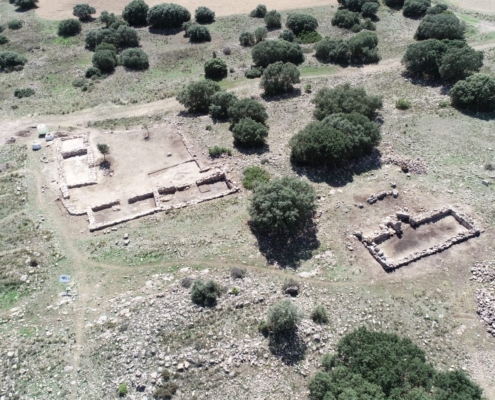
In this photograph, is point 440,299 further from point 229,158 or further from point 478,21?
point 478,21

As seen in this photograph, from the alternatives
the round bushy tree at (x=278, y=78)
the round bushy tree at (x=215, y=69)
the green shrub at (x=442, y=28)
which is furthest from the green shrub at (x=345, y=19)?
the round bushy tree at (x=215, y=69)

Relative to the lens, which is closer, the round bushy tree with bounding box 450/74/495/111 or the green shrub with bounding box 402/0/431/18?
the round bushy tree with bounding box 450/74/495/111

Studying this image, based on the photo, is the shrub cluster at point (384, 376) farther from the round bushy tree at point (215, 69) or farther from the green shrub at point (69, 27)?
the green shrub at point (69, 27)

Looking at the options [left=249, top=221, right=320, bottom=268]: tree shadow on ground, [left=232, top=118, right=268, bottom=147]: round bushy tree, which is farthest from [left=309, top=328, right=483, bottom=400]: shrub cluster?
[left=232, top=118, right=268, bottom=147]: round bushy tree

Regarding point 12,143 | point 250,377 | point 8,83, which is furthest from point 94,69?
point 250,377

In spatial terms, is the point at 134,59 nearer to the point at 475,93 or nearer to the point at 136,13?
the point at 136,13

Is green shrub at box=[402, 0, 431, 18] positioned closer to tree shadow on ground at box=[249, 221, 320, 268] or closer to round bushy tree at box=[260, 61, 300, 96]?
round bushy tree at box=[260, 61, 300, 96]

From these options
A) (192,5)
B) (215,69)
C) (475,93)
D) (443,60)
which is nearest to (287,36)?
(215,69)
